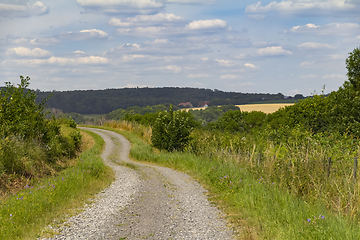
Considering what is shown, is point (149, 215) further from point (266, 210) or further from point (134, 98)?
point (134, 98)

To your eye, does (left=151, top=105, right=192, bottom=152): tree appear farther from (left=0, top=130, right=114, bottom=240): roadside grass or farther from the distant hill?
the distant hill

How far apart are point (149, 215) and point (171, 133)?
16.4 meters

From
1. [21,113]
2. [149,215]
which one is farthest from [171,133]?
[149,215]

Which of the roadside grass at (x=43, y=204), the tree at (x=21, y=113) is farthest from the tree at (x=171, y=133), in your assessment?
the roadside grass at (x=43, y=204)

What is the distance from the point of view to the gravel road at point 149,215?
742cm

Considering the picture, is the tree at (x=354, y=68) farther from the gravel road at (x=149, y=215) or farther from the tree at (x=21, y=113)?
the tree at (x=21, y=113)

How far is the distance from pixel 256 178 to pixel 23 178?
938cm

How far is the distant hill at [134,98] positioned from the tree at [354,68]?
4335 inches

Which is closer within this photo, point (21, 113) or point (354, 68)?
point (21, 113)

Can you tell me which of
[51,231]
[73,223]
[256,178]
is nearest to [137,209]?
[73,223]

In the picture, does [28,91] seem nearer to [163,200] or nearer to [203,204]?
[163,200]

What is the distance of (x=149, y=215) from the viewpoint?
8883mm

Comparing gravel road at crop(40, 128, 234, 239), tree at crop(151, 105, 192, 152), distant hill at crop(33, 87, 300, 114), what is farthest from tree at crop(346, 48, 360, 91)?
distant hill at crop(33, 87, 300, 114)

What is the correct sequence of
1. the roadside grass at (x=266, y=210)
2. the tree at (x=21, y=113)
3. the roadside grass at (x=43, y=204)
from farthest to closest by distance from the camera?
the tree at (x=21, y=113) < the roadside grass at (x=43, y=204) < the roadside grass at (x=266, y=210)
